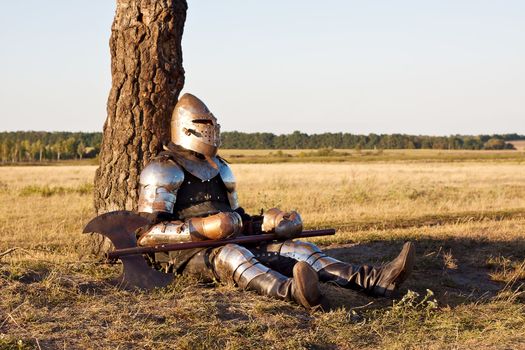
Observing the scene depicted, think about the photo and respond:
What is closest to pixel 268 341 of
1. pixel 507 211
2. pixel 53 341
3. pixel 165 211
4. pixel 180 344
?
pixel 180 344

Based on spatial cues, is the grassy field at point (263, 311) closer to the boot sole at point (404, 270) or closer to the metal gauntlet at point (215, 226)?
the boot sole at point (404, 270)

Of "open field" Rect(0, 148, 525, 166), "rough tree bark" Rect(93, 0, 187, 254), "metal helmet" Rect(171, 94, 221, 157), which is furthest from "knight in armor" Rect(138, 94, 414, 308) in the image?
"open field" Rect(0, 148, 525, 166)

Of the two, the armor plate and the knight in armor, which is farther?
the armor plate

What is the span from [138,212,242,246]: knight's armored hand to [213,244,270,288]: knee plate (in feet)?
0.51

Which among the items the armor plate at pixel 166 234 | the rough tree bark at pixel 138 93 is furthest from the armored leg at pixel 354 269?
the rough tree bark at pixel 138 93

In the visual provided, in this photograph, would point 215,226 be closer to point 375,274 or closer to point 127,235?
point 127,235

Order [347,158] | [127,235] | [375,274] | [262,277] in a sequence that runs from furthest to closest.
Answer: [347,158], [127,235], [375,274], [262,277]

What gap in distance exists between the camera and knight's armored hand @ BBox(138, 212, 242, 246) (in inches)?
271

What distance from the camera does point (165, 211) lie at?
24.2 feet

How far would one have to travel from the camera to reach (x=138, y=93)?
936 cm

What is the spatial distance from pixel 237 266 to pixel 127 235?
1181 millimetres

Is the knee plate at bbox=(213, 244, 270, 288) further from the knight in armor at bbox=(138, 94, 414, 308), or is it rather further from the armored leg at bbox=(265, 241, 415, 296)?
the armored leg at bbox=(265, 241, 415, 296)

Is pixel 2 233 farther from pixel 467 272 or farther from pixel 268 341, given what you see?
pixel 268 341

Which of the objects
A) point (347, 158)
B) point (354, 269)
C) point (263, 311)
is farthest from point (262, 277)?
point (347, 158)
